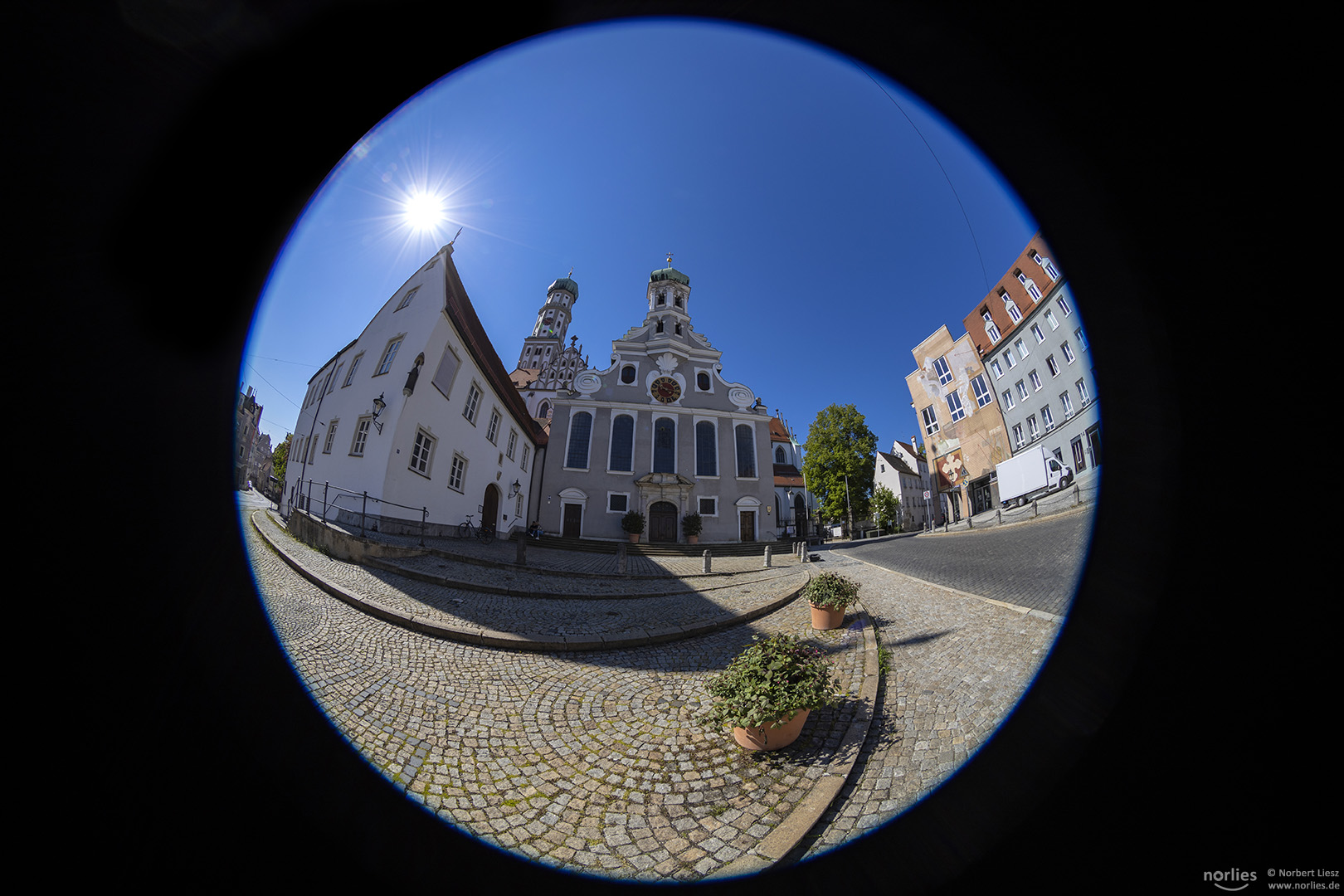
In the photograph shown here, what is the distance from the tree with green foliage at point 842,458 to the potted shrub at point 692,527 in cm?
1028

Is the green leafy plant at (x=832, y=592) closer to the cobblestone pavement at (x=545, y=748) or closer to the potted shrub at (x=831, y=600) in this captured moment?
the potted shrub at (x=831, y=600)

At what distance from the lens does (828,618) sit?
312 centimetres

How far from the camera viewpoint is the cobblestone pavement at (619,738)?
127 cm

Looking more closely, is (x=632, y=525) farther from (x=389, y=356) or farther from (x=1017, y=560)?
(x=1017, y=560)

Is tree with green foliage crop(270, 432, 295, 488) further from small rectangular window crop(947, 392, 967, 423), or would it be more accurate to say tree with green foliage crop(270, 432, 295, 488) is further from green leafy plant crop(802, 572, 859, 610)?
green leafy plant crop(802, 572, 859, 610)

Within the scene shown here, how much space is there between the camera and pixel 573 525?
1534cm

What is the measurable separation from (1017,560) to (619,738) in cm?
177

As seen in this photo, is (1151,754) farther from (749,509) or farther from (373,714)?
(749,509)

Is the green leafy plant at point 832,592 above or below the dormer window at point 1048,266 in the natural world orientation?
below

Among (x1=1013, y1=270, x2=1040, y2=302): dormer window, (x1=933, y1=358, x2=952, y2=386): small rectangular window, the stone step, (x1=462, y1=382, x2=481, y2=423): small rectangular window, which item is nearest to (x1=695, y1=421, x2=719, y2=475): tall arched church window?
the stone step

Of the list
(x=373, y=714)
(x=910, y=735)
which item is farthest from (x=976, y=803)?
(x=373, y=714)

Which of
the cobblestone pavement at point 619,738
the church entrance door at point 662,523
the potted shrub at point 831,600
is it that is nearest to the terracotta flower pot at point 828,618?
the potted shrub at point 831,600

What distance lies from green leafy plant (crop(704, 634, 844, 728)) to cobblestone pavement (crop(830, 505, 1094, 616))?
854mm

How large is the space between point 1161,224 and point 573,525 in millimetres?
15351
